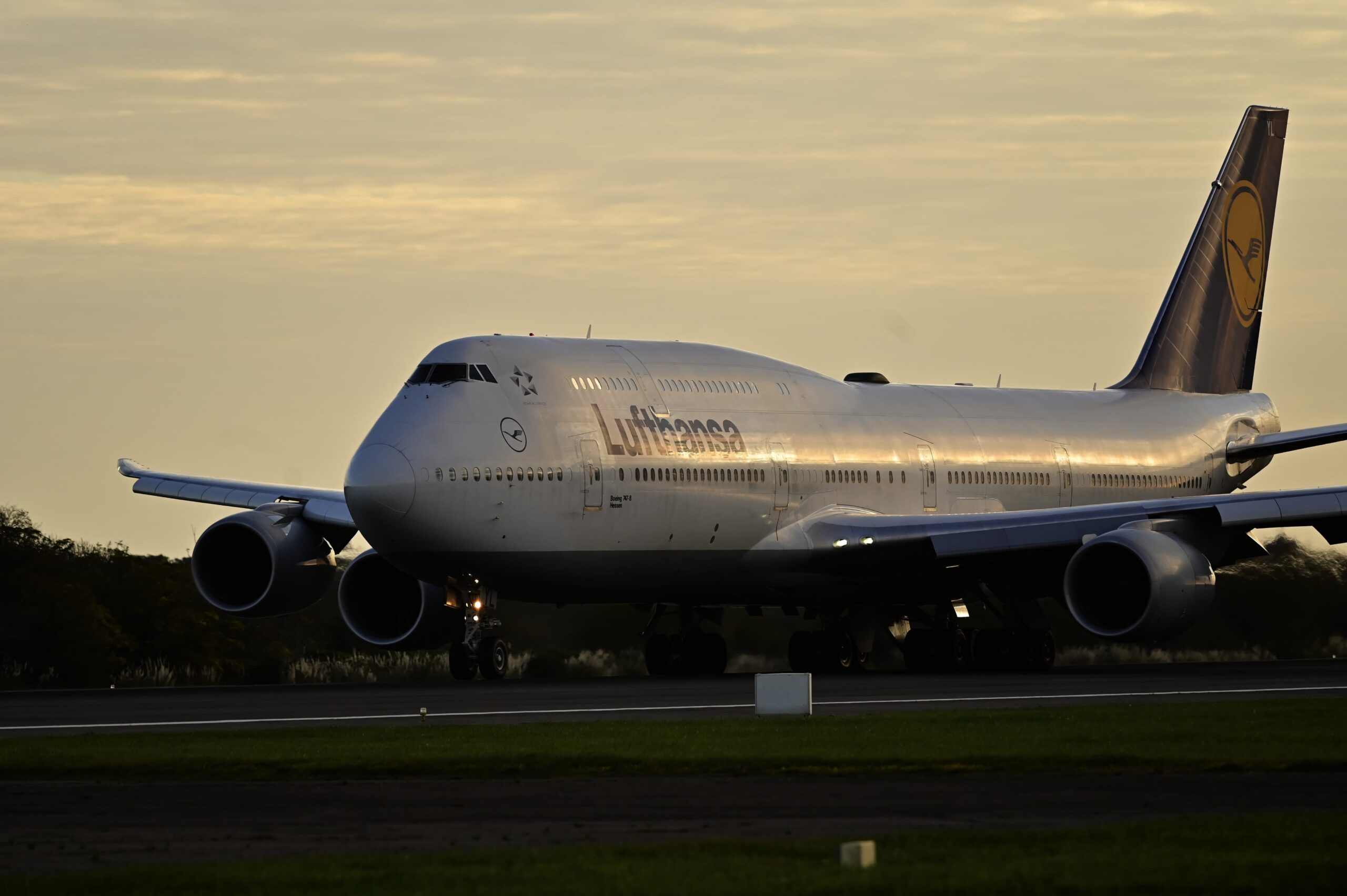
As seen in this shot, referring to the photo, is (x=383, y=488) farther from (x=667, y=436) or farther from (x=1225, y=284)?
(x=1225, y=284)

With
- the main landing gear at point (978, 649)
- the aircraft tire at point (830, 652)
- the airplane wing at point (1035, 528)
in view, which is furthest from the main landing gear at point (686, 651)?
the main landing gear at point (978, 649)

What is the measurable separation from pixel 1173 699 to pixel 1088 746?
22.5 feet

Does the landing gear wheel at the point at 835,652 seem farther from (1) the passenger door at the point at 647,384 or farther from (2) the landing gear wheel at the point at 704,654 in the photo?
(1) the passenger door at the point at 647,384

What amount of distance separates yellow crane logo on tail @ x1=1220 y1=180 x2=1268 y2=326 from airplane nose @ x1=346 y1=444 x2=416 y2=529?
23321 millimetres

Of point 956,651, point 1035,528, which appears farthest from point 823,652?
point 1035,528

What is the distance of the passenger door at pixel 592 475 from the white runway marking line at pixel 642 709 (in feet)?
22.5

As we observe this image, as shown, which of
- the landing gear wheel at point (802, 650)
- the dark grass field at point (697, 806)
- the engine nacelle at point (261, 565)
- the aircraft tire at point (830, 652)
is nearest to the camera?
the dark grass field at point (697, 806)

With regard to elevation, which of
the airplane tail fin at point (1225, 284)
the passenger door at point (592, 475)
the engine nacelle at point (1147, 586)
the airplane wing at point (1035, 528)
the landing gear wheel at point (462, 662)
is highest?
the airplane tail fin at point (1225, 284)

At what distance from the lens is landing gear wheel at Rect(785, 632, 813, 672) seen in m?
34.9

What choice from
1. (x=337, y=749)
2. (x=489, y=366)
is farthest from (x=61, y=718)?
(x=489, y=366)

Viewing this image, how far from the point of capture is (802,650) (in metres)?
34.9

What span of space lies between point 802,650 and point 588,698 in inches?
389

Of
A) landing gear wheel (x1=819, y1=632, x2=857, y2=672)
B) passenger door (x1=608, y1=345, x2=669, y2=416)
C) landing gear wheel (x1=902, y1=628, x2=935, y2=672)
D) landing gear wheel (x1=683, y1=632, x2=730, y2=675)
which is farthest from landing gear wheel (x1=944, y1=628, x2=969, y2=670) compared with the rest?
passenger door (x1=608, y1=345, x2=669, y2=416)

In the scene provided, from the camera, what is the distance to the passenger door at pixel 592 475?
30375 millimetres
